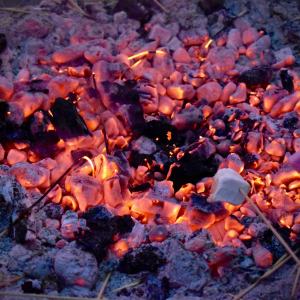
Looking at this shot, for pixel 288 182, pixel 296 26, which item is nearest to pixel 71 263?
pixel 288 182

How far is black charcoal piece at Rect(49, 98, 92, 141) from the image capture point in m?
1.28

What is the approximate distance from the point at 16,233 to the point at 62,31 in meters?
1.18

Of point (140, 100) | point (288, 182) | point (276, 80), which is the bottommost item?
point (288, 182)

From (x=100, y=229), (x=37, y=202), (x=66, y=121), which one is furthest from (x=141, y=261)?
(x=66, y=121)

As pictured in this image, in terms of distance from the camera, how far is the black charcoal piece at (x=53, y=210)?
110 centimetres

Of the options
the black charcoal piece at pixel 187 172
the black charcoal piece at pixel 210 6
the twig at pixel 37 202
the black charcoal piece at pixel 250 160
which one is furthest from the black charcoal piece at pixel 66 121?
the black charcoal piece at pixel 210 6

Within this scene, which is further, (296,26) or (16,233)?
(296,26)

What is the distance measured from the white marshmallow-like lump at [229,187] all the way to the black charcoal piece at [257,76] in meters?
0.70

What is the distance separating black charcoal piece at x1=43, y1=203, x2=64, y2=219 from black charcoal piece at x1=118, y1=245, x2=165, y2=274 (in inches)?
11.3

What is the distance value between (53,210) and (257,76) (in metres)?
1.16

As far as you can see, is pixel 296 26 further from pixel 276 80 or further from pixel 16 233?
pixel 16 233

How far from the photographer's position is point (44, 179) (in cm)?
116

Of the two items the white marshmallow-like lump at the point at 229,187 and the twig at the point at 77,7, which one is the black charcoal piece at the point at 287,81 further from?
the twig at the point at 77,7

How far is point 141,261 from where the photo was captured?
954 millimetres
